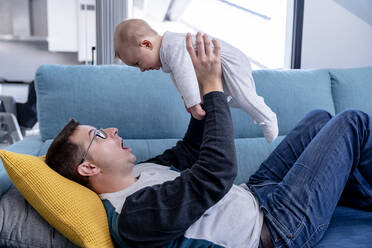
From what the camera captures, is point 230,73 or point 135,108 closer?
point 230,73

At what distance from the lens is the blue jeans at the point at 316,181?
1012 millimetres

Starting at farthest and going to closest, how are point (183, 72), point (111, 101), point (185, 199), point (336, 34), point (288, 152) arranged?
point (336, 34) < point (111, 101) < point (288, 152) < point (183, 72) < point (185, 199)

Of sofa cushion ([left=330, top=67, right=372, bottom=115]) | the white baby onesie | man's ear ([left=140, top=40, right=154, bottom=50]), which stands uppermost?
man's ear ([left=140, top=40, right=154, bottom=50])

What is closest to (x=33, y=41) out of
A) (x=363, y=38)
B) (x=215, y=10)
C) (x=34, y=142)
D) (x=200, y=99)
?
(x=215, y=10)

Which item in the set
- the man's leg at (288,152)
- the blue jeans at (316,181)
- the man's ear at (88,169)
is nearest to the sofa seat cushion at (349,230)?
the blue jeans at (316,181)

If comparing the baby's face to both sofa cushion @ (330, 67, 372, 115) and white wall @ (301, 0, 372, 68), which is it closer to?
sofa cushion @ (330, 67, 372, 115)

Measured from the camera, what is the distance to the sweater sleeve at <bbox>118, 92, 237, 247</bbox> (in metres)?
0.84

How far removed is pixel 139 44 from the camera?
106cm

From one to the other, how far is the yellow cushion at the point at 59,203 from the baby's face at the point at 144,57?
1.45 feet

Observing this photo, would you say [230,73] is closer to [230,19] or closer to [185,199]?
[185,199]

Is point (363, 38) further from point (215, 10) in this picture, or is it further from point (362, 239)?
point (215, 10)

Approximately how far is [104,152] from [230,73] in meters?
0.47

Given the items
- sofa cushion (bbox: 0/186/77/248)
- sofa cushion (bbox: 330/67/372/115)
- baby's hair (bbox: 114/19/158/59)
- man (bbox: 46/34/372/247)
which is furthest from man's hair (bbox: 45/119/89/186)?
sofa cushion (bbox: 330/67/372/115)

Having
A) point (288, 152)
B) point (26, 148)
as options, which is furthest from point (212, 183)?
point (26, 148)
